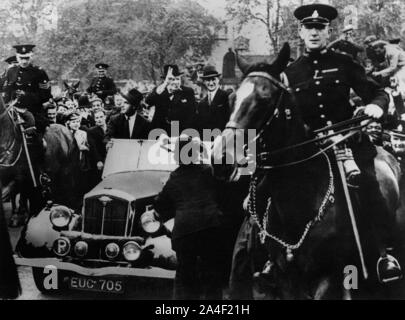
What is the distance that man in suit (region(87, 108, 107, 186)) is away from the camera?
5098 mm

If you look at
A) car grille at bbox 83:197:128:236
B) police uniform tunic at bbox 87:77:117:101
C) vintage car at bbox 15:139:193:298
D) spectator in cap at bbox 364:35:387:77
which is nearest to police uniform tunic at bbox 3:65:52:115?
police uniform tunic at bbox 87:77:117:101

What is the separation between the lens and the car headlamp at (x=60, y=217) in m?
4.83

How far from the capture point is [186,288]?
4.52m

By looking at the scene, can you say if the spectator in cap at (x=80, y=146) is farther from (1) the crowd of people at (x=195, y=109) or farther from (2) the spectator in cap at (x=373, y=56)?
(2) the spectator in cap at (x=373, y=56)

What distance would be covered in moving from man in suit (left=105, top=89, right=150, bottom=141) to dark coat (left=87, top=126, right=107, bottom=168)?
0.24 feet

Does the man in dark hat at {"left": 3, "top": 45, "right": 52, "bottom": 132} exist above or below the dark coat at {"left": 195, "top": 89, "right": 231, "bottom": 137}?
above

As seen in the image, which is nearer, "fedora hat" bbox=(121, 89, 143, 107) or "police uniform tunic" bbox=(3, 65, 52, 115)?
"fedora hat" bbox=(121, 89, 143, 107)

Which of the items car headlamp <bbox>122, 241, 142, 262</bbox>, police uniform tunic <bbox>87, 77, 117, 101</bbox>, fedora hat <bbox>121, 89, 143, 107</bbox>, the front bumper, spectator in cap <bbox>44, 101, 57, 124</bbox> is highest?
police uniform tunic <bbox>87, 77, 117, 101</bbox>

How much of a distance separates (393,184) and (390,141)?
36cm

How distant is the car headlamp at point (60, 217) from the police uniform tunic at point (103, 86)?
1.10m

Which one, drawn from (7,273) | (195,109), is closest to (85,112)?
(195,109)

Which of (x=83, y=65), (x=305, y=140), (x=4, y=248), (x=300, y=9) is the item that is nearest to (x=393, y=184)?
(x=305, y=140)

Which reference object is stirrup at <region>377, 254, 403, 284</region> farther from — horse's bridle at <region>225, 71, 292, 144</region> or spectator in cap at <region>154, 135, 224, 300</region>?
horse's bridle at <region>225, 71, 292, 144</region>
